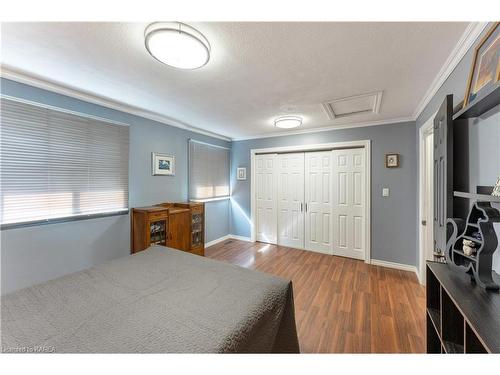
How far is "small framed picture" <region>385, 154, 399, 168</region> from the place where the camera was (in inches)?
125

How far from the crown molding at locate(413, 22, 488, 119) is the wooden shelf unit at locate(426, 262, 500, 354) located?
57.9 inches

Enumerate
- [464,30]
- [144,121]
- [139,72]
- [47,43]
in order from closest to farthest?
[464,30] < [47,43] < [139,72] < [144,121]

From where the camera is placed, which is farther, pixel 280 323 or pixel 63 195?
pixel 63 195

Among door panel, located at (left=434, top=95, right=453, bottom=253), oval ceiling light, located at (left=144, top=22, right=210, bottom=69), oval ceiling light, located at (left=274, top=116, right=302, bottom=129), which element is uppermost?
oval ceiling light, located at (left=274, top=116, right=302, bottom=129)

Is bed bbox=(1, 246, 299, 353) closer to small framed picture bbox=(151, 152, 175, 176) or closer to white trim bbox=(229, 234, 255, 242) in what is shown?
small framed picture bbox=(151, 152, 175, 176)

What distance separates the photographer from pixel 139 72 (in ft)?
6.08

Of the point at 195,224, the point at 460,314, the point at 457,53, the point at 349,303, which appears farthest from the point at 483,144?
the point at 195,224

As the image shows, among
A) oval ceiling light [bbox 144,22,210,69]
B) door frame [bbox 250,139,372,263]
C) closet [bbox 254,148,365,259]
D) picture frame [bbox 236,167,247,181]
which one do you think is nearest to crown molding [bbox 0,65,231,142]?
oval ceiling light [bbox 144,22,210,69]

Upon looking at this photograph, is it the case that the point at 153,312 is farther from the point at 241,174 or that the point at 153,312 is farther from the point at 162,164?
the point at 241,174

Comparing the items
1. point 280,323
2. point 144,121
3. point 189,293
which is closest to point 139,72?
point 144,121

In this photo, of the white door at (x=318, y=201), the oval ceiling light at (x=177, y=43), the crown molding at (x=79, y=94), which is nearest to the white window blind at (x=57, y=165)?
the crown molding at (x=79, y=94)

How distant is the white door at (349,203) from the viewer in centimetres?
351

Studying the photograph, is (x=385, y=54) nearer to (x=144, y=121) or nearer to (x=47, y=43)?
(x=47, y=43)
